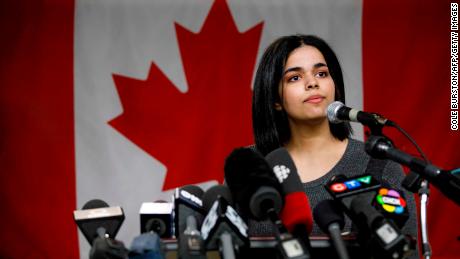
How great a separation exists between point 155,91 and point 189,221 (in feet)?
5.30

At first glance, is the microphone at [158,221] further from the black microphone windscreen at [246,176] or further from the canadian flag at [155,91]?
the canadian flag at [155,91]

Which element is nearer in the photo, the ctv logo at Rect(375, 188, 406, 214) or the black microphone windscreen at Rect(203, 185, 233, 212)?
the ctv logo at Rect(375, 188, 406, 214)

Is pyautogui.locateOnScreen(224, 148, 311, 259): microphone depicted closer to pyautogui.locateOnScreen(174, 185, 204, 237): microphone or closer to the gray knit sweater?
pyautogui.locateOnScreen(174, 185, 204, 237): microphone

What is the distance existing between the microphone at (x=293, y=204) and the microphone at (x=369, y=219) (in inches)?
2.4

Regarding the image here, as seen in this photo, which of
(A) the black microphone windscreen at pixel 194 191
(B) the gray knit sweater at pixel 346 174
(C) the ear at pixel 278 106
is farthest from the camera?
(C) the ear at pixel 278 106

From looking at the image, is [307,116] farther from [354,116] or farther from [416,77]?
[416,77]

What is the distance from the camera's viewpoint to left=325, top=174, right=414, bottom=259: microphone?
1.02 metres

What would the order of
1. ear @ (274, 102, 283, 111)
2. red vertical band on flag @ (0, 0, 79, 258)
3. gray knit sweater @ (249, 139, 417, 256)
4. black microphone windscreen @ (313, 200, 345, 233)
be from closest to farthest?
1. black microphone windscreen @ (313, 200, 345, 233)
2. gray knit sweater @ (249, 139, 417, 256)
3. ear @ (274, 102, 283, 111)
4. red vertical band on flag @ (0, 0, 79, 258)

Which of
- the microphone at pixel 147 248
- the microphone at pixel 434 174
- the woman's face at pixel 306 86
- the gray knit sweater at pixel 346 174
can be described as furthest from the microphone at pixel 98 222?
the woman's face at pixel 306 86

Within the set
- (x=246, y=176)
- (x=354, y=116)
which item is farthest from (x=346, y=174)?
(x=246, y=176)

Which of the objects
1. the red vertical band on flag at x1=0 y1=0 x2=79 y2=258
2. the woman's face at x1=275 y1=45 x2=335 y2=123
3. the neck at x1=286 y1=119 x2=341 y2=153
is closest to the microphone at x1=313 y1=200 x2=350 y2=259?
the woman's face at x1=275 y1=45 x2=335 y2=123

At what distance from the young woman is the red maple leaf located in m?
0.66

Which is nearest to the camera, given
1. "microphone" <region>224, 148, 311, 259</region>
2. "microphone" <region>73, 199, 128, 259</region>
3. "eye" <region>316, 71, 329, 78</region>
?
"microphone" <region>224, 148, 311, 259</region>

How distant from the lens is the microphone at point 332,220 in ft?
3.46
